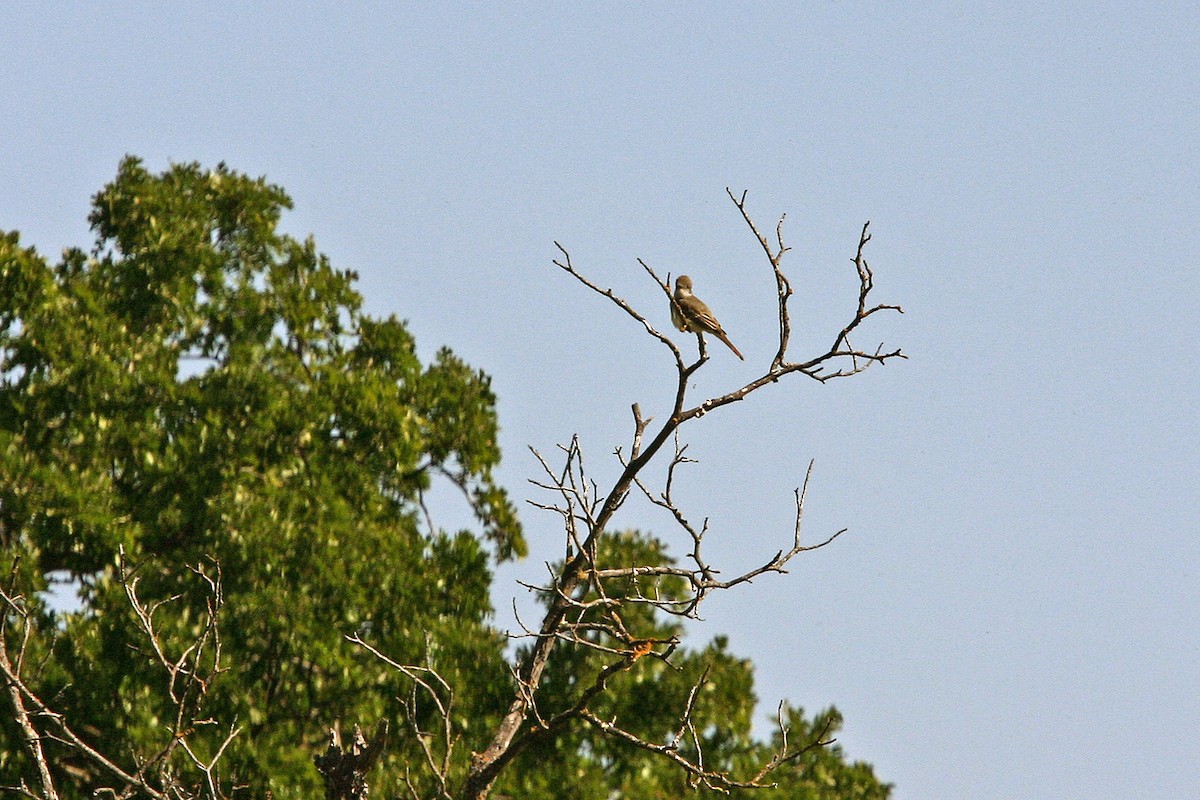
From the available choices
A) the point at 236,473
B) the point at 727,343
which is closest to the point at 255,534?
the point at 236,473

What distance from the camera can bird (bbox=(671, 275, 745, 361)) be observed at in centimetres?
1091

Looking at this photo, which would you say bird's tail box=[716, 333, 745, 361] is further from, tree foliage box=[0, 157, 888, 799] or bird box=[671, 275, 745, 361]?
tree foliage box=[0, 157, 888, 799]

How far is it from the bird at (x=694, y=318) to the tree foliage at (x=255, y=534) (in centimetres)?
388

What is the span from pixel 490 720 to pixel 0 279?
6.38 meters

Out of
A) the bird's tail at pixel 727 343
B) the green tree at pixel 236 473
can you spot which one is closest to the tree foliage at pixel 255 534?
the green tree at pixel 236 473

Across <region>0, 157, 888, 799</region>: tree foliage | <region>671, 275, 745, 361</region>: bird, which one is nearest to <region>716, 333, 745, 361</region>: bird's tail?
<region>671, 275, 745, 361</region>: bird

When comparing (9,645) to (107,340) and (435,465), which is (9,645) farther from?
(435,465)

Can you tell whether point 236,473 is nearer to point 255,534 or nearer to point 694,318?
point 255,534

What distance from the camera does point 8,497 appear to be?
1400 cm

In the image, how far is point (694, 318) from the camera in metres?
10.9

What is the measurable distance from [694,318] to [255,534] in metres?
5.12

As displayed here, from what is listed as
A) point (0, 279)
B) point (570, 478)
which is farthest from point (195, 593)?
point (570, 478)

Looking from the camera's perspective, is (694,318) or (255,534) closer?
(694,318)

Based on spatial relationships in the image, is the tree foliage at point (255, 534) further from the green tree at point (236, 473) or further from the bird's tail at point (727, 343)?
the bird's tail at point (727, 343)
